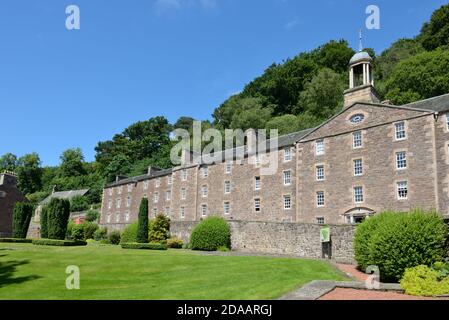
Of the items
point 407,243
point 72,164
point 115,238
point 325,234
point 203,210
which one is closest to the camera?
point 407,243

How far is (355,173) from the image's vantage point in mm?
35344

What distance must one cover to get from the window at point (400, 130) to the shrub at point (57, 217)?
32.6 m

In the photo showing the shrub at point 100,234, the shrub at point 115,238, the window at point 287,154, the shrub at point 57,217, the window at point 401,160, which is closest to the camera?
the window at point 401,160

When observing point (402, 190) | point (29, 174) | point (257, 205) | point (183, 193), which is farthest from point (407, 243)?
point (29, 174)

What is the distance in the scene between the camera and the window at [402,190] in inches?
1248

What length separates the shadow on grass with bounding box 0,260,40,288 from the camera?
17919 mm

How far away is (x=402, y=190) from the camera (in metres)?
32.0

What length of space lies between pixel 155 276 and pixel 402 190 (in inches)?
896

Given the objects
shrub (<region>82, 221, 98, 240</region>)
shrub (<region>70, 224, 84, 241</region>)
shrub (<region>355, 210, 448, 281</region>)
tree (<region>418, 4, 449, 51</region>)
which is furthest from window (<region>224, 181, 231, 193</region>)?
tree (<region>418, 4, 449, 51</region>)

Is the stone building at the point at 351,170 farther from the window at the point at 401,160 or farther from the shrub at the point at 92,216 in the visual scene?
the shrub at the point at 92,216

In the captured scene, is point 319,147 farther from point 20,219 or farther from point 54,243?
point 20,219

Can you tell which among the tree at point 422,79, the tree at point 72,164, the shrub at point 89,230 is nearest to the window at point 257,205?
the tree at point 422,79

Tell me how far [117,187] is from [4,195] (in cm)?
1825
